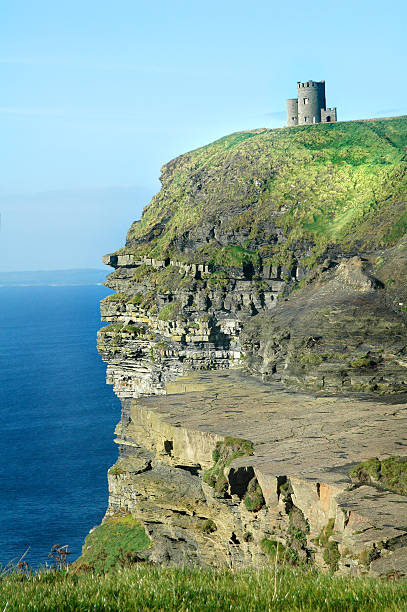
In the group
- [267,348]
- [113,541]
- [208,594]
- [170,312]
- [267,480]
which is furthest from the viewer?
[170,312]

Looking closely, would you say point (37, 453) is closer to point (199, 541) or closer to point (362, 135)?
point (362, 135)

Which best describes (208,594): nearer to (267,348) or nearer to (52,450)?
(267,348)

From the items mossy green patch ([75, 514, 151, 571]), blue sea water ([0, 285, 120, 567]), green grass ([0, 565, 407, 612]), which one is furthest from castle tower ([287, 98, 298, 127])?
green grass ([0, 565, 407, 612])

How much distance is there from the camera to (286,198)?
68.7 metres

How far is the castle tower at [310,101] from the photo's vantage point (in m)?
83.8

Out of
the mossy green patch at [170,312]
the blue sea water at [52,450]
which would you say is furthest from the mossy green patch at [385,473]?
the mossy green patch at [170,312]

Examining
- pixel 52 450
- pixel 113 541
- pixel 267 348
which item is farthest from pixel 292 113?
pixel 113 541

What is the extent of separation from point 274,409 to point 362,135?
2017 inches

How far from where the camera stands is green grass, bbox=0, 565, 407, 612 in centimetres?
1238

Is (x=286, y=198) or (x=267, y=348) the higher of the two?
(x=286, y=198)

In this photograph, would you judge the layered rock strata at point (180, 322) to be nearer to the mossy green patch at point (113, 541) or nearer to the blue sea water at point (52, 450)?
the blue sea water at point (52, 450)

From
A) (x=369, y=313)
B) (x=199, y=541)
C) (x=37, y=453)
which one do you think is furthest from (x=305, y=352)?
(x=37, y=453)

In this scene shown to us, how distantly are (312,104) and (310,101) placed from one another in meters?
0.39

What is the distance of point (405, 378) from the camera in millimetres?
31516
